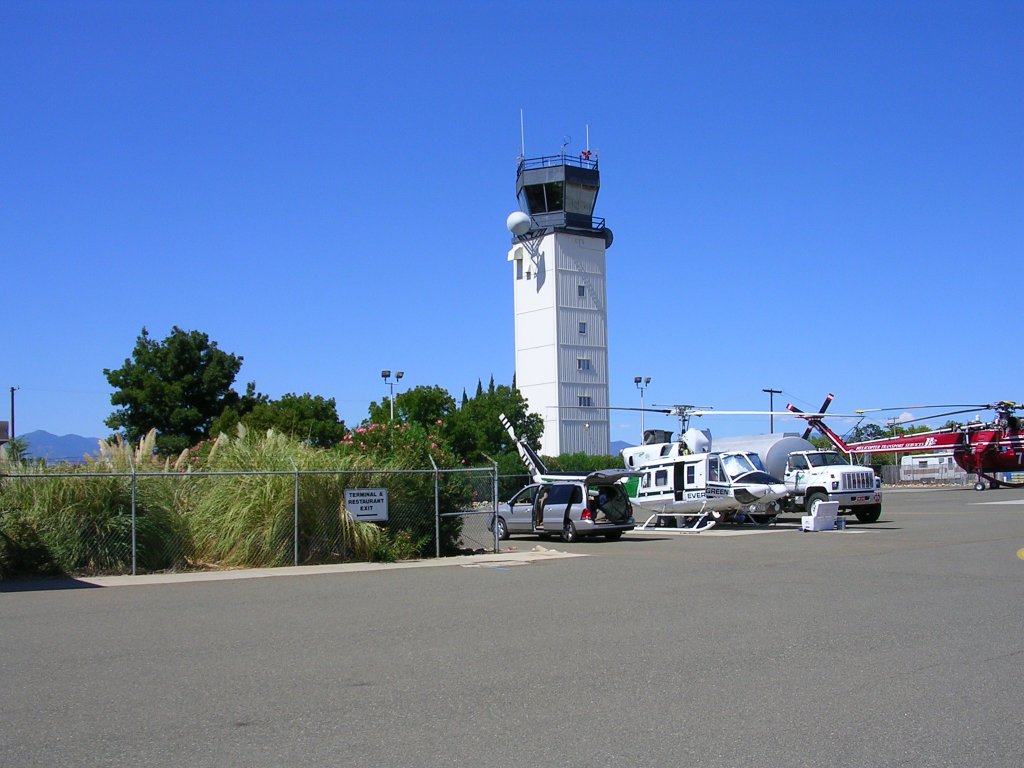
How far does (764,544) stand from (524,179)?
5566 centimetres

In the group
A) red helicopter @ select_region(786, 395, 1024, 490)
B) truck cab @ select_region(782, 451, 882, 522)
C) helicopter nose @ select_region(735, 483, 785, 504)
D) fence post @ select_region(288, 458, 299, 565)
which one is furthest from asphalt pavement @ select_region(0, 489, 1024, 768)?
red helicopter @ select_region(786, 395, 1024, 490)

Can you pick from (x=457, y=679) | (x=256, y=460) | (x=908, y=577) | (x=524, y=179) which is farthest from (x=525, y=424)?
(x=457, y=679)

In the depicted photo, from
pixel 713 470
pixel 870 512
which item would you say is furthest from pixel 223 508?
pixel 870 512

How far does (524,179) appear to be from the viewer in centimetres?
7544

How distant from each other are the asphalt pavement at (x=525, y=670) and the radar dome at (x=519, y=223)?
59448mm

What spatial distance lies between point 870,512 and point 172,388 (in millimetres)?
35747

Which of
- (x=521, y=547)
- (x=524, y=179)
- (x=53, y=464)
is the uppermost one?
(x=524, y=179)

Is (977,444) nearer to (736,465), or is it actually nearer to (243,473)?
(736,465)

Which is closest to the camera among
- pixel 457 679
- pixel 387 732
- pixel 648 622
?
pixel 387 732

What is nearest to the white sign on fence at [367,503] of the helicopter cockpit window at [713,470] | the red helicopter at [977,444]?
the helicopter cockpit window at [713,470]

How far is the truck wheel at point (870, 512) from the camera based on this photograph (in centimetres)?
3139

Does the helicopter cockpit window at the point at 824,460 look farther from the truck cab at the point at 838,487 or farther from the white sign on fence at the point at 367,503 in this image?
the white sign on fence at the point at 367,503

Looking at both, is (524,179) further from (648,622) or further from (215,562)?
(648,622)

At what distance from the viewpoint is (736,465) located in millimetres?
31125
